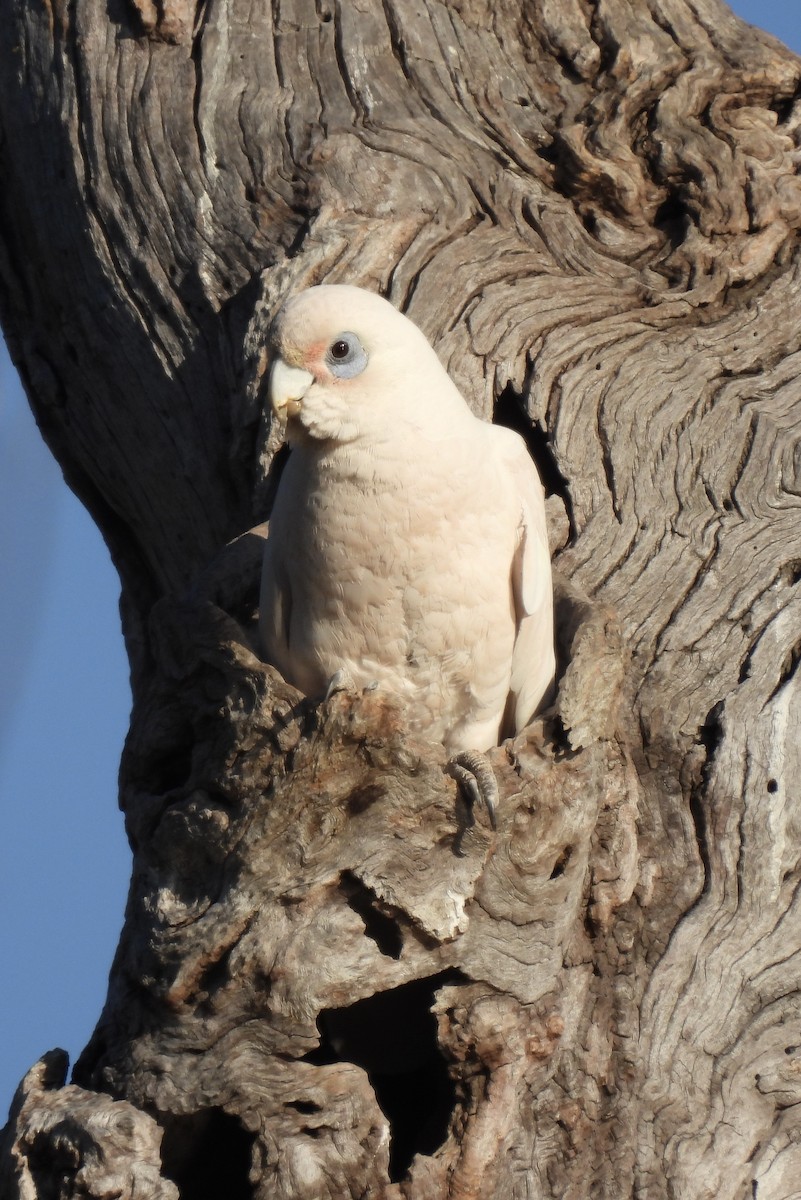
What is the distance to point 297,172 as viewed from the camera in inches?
202

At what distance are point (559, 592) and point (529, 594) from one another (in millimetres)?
527

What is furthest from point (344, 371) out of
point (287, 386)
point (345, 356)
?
point (287, 386)

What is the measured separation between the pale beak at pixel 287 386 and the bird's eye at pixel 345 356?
0.07m

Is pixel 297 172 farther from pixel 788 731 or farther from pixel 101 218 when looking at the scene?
pixel 788 731

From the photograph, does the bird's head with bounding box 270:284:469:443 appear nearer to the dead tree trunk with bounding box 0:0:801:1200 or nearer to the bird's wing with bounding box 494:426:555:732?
the bird's wing with bounding box 494:426:555:732

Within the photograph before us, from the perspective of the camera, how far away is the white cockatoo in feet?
12.3

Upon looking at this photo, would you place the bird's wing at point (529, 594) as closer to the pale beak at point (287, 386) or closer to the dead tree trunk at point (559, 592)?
the dead tree trunk at point (559, 592)

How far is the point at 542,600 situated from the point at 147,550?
77.6 inches

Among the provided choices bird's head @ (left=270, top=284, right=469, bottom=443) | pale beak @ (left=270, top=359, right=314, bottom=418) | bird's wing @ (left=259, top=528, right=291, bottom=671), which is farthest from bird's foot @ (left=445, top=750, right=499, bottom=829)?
pale beak @ (left=270, top=359, right=314, bottom=418)

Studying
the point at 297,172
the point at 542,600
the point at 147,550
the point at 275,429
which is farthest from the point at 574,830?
the point at 297,172

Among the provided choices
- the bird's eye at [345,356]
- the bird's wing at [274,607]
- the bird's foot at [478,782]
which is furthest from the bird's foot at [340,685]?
the bird's eye at [345,356]

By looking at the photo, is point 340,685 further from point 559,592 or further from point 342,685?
point 559,592

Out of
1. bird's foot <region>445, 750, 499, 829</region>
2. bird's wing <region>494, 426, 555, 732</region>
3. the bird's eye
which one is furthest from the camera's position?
bird's wing <region>494, 426, 555, 732</region>

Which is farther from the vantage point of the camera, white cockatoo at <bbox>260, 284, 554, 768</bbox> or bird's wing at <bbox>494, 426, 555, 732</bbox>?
bird's wing at <bbox>494, 426, 555, 732</bbox>
